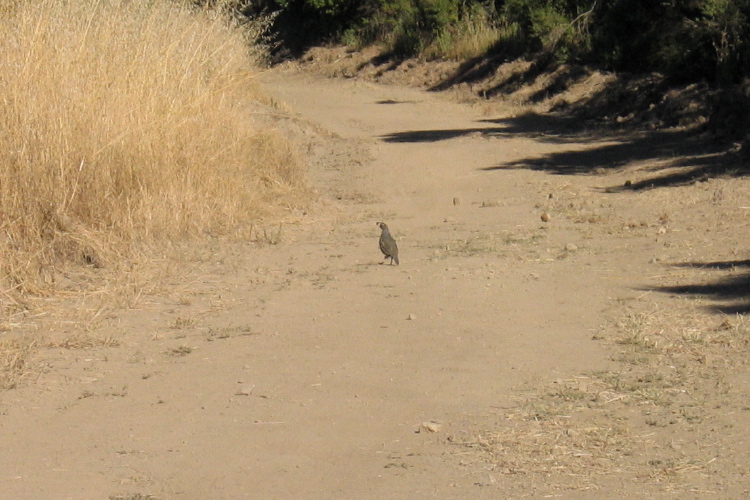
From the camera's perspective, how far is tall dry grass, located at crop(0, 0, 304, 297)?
759 centimetres

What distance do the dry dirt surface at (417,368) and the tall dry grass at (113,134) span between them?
0.58 metres

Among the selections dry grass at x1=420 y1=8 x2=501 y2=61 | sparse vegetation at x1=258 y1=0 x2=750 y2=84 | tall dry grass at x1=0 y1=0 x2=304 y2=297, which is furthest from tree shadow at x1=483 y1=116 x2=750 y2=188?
dry grass at x1=420 y1=8 x2=501 y2=61

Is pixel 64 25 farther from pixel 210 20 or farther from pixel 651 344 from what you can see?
pixel 651 344

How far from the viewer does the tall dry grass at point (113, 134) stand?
759 cm


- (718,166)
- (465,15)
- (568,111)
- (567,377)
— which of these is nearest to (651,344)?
(567,377)

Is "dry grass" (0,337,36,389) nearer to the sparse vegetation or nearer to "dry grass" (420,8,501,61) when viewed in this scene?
the sparse vegetation

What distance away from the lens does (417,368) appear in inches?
222

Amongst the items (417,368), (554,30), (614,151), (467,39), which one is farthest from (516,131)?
(417,368)

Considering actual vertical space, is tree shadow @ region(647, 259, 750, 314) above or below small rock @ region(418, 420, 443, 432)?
below

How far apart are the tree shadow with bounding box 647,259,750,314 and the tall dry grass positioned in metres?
3.91

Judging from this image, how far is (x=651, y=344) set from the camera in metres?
5.90

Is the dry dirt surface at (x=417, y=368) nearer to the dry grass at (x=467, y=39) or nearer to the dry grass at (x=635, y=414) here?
the dry grass at (x=635, y=414)

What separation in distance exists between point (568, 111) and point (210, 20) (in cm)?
974

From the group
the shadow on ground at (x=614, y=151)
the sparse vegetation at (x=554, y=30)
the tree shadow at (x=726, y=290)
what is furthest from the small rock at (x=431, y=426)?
the sparse vegetation at (x=554, y=30)
